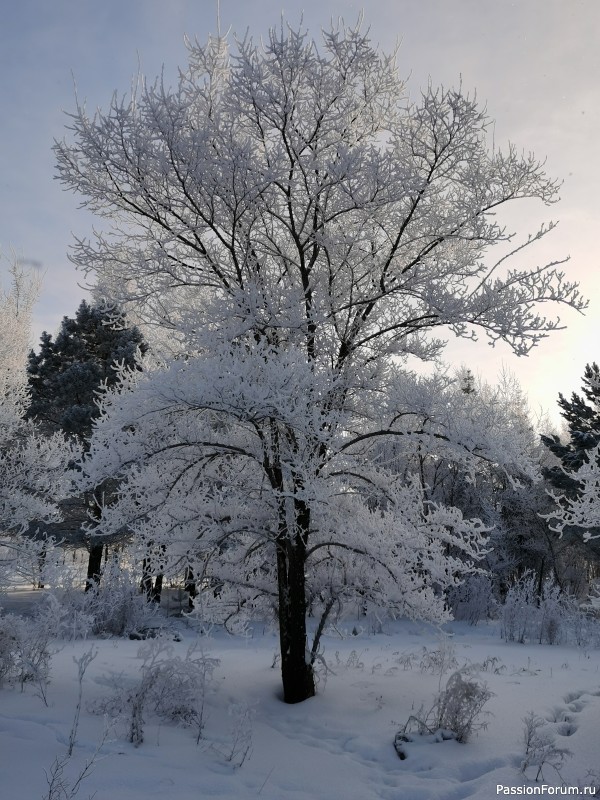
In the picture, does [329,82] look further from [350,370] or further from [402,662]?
[402,662]

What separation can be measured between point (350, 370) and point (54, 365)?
540 inches

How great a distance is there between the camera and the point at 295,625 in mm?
6254

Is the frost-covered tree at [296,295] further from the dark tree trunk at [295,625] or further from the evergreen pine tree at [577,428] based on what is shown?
the evergreen pine tree at [577,428]

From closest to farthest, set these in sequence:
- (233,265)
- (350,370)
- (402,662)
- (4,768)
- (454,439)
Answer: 1. (4,768)
2. (454,439)
3. (350,370)
4. (233,265)
5. (402,662)

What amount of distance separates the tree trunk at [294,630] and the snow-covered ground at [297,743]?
0.20 meters

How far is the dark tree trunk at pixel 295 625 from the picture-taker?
6.19 meters

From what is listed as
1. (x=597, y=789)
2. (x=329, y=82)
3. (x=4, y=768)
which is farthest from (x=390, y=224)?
(x=4, y=768)

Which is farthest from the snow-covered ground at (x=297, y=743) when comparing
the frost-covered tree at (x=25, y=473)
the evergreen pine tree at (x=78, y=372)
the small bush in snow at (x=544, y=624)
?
the evergreen pine tree at (x=78, y=372)

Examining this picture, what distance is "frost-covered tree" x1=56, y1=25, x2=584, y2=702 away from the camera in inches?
223

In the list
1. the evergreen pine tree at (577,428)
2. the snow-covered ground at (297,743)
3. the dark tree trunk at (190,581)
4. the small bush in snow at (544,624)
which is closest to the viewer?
→ the snow-covered ground at (297,743)

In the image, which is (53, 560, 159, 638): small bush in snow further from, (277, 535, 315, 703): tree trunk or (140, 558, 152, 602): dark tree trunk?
(277, 535, 315, 703): tree trunk

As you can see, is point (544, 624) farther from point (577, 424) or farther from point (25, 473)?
point (25, 473)

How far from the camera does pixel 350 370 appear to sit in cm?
647

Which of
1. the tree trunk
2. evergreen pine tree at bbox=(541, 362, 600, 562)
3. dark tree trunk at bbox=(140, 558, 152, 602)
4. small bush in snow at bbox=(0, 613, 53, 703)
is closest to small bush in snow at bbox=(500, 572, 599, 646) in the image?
evergreen pine tree at bbox=(541, 362, 600, 562)
